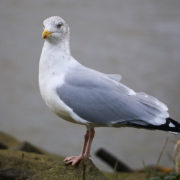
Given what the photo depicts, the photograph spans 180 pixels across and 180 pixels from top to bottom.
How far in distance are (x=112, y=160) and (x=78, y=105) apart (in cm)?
136

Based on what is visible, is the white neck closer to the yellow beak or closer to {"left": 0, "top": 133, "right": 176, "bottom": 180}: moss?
the yellow beak

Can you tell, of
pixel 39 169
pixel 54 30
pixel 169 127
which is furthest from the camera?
pixel 39 169

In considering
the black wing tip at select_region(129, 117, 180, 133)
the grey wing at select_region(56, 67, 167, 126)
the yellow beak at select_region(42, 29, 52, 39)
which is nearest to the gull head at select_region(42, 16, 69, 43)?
the yellow beak at select_region(42, 29, 52, 39)

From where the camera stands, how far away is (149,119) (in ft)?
8.93

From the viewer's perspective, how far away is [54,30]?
9.18 feet

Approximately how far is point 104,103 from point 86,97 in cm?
11

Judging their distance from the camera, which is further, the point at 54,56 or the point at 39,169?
the point at 39,169

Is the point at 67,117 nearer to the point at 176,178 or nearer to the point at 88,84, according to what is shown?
the point at 88,84

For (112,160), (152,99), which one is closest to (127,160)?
(112,160)

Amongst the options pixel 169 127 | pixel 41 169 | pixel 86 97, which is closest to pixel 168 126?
pixel 169 127

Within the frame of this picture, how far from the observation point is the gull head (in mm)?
2777

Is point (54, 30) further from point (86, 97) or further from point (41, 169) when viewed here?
point (41, 169)

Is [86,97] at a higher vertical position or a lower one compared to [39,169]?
higher

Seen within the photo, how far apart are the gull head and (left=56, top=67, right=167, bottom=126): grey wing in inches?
9.6
